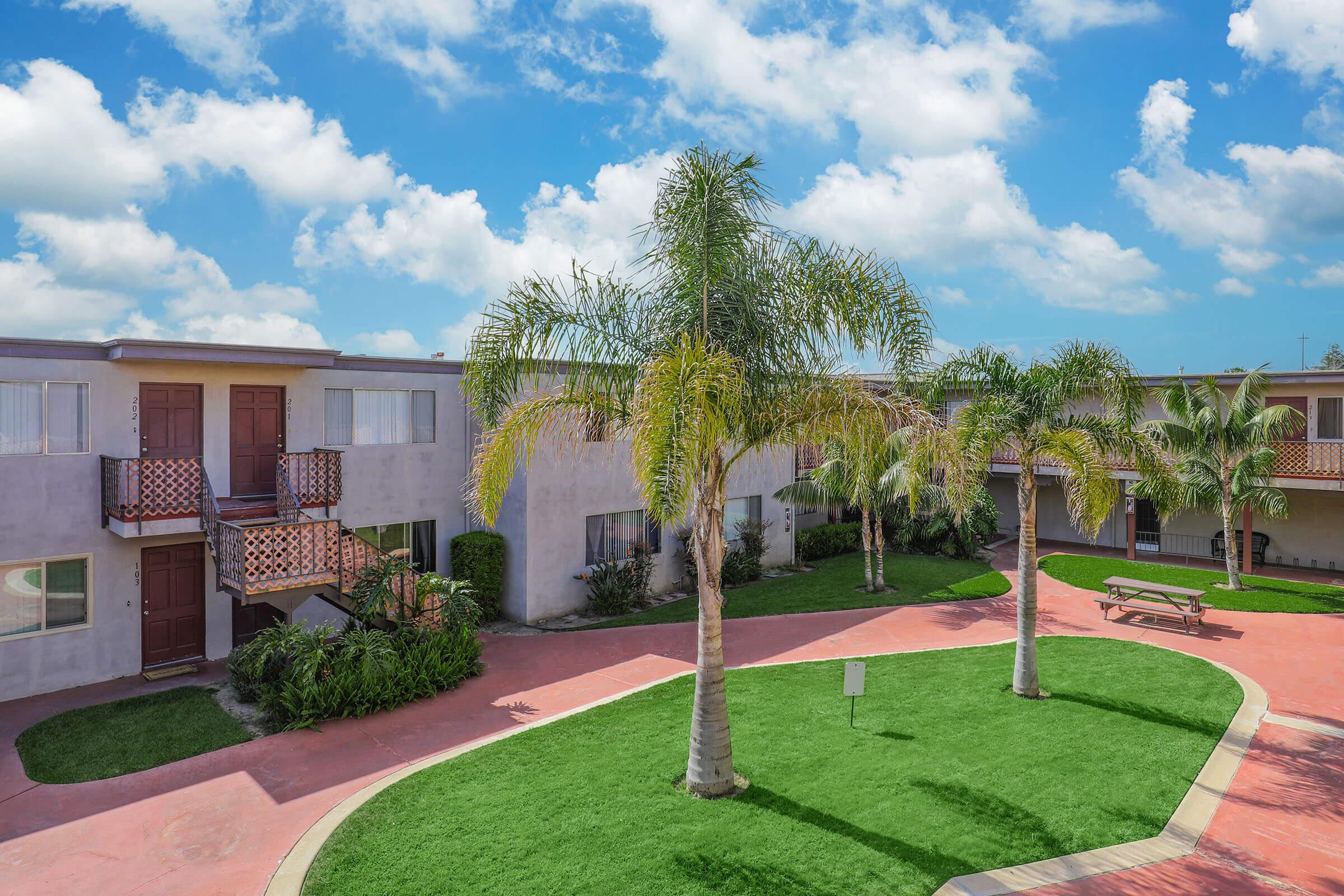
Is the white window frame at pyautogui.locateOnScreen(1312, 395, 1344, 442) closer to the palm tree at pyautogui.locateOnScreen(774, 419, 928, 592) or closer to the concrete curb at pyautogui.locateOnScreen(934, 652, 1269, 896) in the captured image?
the palm tree at pyautogui.locateOnScreen(774, 419, 928, 592)

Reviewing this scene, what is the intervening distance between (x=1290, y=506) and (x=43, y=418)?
31175mm

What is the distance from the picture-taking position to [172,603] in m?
14.2

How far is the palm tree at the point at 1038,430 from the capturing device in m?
10.9

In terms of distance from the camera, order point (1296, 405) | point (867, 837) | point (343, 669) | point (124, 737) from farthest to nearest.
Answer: point (1296, 405)
point (343, 669)
point (124, 737)
point (867, 837)

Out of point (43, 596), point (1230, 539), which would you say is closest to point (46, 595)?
point (43, 596)

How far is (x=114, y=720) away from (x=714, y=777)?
9526mm

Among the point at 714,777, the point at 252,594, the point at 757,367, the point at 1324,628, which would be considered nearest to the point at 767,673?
the point at 714,777

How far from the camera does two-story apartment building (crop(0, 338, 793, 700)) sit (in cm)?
1269

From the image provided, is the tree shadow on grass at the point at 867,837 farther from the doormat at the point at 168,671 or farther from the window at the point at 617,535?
the doormat at the point at 168,671

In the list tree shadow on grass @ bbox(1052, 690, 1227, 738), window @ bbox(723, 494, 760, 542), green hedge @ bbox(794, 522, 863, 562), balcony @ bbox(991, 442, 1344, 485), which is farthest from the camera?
green hedge @ bbox(794, 522, 863, 562)

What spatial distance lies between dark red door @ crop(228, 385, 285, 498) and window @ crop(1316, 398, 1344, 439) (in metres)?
27.5

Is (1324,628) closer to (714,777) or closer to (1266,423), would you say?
(1266,423)

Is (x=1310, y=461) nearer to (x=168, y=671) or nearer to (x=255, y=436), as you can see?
(x=255, y=436)

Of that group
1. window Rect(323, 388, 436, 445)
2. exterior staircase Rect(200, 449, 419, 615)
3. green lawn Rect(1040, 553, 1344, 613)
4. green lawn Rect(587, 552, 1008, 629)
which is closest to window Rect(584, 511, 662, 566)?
green lawn Rect(587, 552, 1008, 629)
